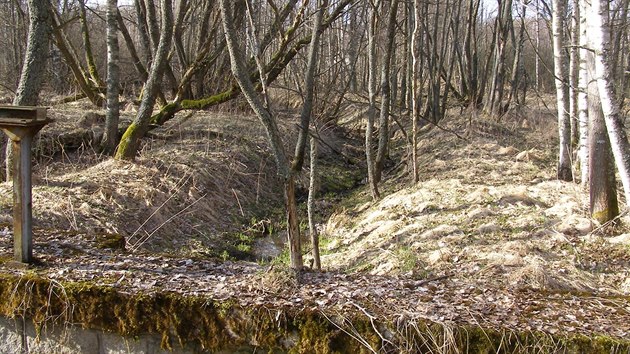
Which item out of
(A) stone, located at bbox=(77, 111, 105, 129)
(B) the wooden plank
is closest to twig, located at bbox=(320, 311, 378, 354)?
(B) the wooden plank

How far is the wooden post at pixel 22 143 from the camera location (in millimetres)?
3799

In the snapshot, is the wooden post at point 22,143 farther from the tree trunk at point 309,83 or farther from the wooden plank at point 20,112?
the tree trunk at point 309,83

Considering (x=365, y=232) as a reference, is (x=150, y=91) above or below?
above

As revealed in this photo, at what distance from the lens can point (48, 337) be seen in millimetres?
3758

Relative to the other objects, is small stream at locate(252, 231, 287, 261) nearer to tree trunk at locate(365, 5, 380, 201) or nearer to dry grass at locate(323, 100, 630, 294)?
dry grass at locate(323, 100, 630, 294)

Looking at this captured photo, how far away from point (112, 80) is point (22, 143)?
18.7 ft

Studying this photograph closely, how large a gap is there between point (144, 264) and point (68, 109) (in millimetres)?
9642

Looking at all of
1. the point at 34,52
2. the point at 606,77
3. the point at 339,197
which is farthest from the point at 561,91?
the point at 34,52

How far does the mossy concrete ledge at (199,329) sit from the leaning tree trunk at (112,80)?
597cm

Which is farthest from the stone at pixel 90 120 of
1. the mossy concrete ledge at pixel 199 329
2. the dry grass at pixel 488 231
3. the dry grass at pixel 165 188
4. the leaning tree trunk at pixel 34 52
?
the mossy concrete ledge at pixel 199 329

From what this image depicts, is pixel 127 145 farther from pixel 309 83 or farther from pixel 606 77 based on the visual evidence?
pixel 606 77

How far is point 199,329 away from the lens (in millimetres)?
3541

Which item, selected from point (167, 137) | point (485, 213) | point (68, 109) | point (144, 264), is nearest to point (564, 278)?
point (485, 213)

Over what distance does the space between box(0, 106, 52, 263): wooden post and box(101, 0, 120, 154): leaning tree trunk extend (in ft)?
18.4
